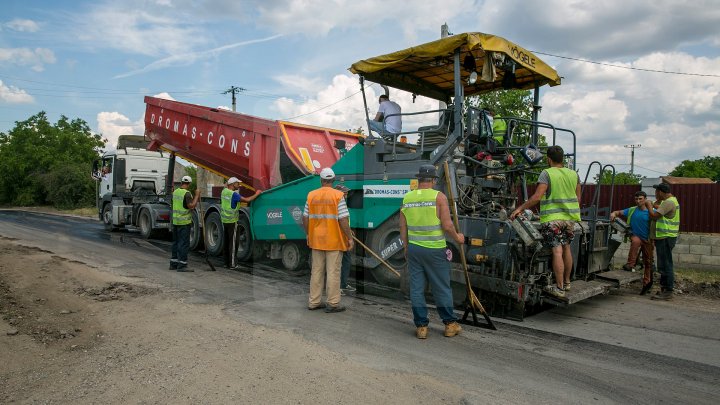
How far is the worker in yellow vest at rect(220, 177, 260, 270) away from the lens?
29.5 ft

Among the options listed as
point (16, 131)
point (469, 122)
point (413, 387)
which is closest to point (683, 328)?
point (469, 122)

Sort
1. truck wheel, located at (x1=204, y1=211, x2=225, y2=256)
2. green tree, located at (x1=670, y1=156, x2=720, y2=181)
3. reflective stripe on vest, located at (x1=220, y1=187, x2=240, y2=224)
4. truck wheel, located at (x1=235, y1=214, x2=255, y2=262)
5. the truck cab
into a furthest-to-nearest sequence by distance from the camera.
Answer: green tree, located at (x1=670, y1=156, x2=720, y2=181), the truck cab, truck wheel, located at (x1=204, y1=211, x2=225, y2=256), truck wheel, located at (x1=235, y1=214, x2=255, y2=262), reflective stripe on vest, located at (x1=220, y1=187, x2=240, y2=224)

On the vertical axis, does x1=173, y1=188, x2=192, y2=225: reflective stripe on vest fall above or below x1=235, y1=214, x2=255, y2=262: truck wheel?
above

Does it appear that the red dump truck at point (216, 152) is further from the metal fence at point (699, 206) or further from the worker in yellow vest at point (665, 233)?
the metal fence at point (699, 206)

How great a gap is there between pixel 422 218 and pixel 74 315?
3834mm

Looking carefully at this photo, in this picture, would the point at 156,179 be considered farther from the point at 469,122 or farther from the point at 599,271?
the point at 599,271

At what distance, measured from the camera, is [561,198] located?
6027 millimetres

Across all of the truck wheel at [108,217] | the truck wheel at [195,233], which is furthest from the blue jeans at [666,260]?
the truck wheel at [108,217]

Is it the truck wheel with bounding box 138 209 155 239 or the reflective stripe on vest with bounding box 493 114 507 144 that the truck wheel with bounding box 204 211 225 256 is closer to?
the truck wheel with bounding box 138 209 155 239

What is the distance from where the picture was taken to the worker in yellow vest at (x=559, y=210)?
5918 millimetres

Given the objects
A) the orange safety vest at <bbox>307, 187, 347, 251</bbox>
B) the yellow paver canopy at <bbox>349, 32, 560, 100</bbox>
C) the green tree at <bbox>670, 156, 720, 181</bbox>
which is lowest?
the orange safety vest at <bbox>307, 187, 347, 251</bbox>

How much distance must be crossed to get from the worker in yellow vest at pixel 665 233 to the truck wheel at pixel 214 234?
756 centimetres

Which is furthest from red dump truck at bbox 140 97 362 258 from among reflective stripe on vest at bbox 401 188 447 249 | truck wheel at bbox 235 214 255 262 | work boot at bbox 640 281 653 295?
work boot at bbox 640 281 653 295

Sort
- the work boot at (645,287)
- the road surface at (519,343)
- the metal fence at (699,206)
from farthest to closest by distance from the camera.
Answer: the metal fence at (699,206), the work boot at (645,287), the road surface at (519,343)
